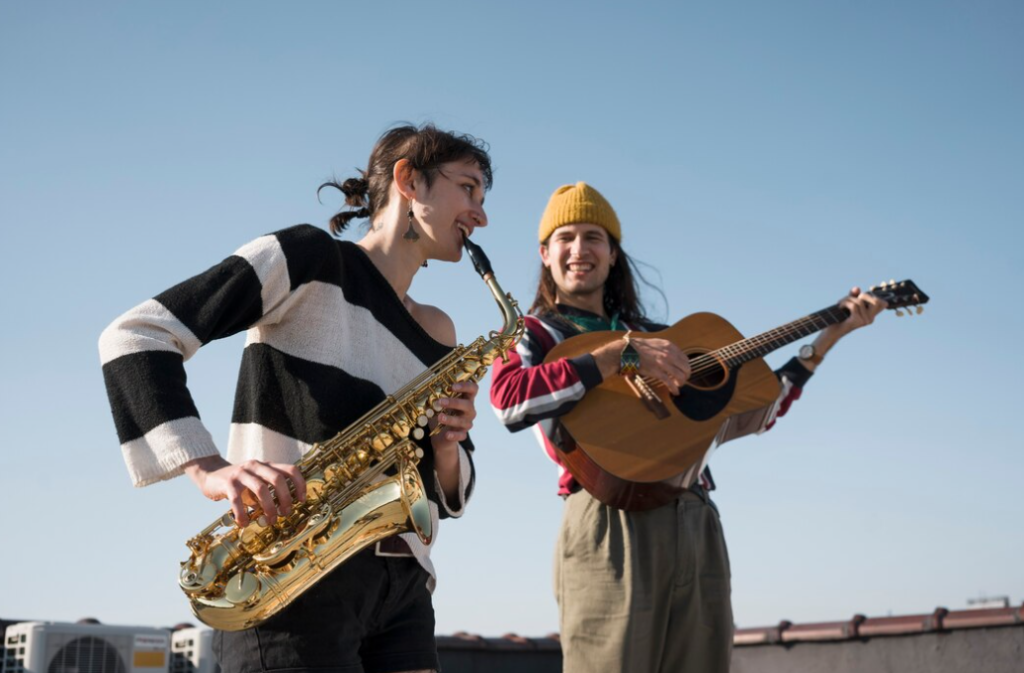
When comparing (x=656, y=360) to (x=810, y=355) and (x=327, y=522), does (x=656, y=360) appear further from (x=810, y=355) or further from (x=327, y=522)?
(x=327, y=522)

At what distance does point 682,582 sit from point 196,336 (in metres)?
1.82

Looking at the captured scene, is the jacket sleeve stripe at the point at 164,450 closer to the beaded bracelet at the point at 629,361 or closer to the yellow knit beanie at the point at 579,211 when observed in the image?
the beaded bracelet at the point at 629,361

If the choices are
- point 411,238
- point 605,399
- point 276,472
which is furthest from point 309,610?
point 605,399

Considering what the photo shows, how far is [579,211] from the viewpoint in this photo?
13.3 feet

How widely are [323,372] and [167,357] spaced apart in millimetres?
384

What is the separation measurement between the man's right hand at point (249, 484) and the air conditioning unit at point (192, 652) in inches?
131

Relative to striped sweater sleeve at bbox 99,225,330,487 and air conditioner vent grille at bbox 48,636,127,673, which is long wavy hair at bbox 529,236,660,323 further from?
air conditioner vent grille at bbox 48,636,127,673

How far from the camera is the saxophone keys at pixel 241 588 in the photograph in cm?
209

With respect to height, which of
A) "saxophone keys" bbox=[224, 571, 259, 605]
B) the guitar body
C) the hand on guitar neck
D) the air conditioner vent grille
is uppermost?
the hand on guitar neck

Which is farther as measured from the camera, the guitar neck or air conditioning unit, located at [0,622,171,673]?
air conditioning unit, located at [0,622,171,673]

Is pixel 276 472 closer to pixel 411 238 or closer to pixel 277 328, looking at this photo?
pixel 277 328

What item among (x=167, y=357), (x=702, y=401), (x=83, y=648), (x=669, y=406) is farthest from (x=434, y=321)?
(x=83, y=648)

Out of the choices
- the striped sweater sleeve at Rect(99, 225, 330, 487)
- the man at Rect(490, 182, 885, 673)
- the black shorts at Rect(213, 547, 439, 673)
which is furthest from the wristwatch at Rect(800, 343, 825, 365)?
the striped sweater sleeve at Rect(99, 225, 330, 487)

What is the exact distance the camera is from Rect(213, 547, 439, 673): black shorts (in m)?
2.07
